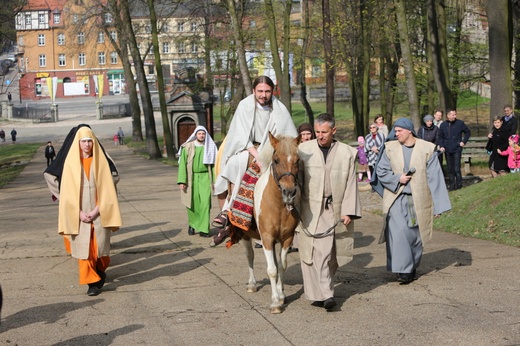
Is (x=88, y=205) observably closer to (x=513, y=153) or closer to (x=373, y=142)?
(x=513, y=153)

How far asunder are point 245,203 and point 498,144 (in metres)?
11.1

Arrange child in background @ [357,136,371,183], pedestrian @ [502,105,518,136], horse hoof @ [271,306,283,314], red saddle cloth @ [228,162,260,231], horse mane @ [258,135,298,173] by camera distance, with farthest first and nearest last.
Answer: child in background @ [357,136,371,183], pedestrian @ [502,105,518,136], red saddle cloth @ [228,162,260,231], horse hoof @ [271,306,283,314], horse mane @ [258,135,298,173]

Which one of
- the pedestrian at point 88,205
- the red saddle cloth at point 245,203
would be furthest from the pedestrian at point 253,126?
the pedestrian at point 88,205

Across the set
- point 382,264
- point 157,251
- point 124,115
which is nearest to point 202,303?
point 382,264

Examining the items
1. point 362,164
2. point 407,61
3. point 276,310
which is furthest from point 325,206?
point 362,164

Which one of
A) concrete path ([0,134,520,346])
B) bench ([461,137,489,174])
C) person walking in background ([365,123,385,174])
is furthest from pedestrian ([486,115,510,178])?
concrete path ([0,134,520,346])

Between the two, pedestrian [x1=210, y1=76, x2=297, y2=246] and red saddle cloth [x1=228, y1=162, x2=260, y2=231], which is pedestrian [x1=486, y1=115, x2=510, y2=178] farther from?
red saddle cloth [x1=228, y1=162, x2=260, y2=231]

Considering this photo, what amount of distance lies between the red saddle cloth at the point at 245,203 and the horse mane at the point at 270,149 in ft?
0.95

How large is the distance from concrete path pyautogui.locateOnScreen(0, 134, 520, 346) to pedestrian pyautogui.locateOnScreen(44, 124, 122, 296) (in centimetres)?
39

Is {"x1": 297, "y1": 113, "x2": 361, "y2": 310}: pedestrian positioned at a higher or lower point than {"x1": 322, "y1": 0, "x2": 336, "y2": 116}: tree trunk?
lower

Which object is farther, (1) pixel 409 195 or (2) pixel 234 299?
(1) pixel 409 195

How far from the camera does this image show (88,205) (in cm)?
977

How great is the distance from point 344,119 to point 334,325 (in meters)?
51.0

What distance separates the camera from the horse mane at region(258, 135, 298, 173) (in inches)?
314
